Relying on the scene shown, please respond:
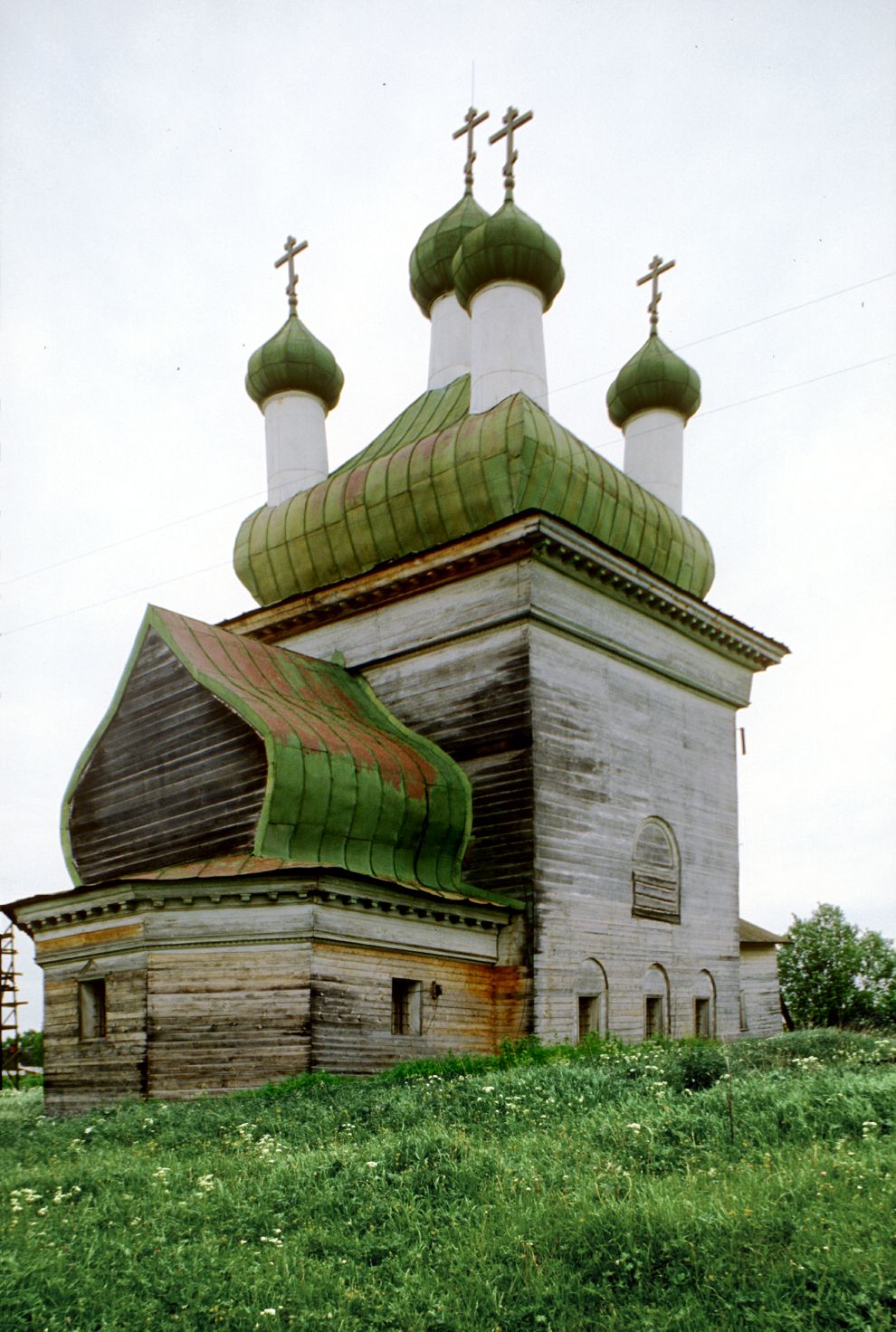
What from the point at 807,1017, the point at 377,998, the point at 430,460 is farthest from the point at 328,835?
the point at 807,1017

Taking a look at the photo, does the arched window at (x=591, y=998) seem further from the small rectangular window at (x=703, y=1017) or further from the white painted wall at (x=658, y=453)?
the white painted wall at (x=658, y=453)

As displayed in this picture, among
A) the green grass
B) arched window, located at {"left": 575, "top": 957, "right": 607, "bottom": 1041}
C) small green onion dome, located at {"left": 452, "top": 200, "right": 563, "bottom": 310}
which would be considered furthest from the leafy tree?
the green grass

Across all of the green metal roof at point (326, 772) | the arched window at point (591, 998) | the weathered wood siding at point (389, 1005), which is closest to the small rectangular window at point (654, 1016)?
the arched window at point (591, 998)

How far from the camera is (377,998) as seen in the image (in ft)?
50.3

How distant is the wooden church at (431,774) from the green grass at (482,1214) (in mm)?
3042

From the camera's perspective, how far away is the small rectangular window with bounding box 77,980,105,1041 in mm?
15859

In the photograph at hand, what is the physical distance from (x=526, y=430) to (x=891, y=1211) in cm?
1369

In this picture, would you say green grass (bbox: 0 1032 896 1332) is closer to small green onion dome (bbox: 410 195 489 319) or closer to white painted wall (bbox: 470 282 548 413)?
white painted wall (bbox: 470 282 548 413)

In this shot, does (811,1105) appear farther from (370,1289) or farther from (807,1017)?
(807,1017)

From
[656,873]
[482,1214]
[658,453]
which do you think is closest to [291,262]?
[658,453]

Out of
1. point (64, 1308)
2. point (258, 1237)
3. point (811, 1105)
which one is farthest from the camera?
point (811, 1105)

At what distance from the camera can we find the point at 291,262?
Result: 26125 mm

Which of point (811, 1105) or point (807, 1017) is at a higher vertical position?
point (811, 1105)

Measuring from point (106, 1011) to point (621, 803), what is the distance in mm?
8361
